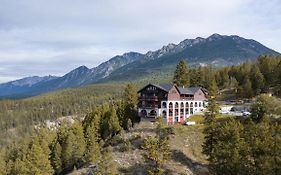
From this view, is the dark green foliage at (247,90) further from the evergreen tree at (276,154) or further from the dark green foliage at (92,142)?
the evergreen tree at (276,154)

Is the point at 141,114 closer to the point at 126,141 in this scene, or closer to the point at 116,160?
the point at 126,141

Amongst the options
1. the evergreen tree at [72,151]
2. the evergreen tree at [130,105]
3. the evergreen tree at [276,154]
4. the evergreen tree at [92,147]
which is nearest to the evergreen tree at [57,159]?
the evergreen tree at [72,151]

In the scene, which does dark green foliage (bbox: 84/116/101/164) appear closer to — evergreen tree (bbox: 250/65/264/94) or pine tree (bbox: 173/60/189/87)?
pine tree (bbox: 173/60/189/87)

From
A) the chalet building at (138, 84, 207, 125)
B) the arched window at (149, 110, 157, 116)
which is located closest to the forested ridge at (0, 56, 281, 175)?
the chalet building at (138, 84, 207, 125)

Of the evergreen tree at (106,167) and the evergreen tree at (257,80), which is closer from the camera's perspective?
the evergreen tree at (106,167)

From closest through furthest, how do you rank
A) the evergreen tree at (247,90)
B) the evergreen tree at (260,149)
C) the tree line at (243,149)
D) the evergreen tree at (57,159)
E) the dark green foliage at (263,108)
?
1. the evergreen tree at (260,149)
2. the tree line at (243,149)
3. the dark green foliage at (263,108)
4. the evergreen tree at (57,159)
5. the evergreen tree at (247,90)
